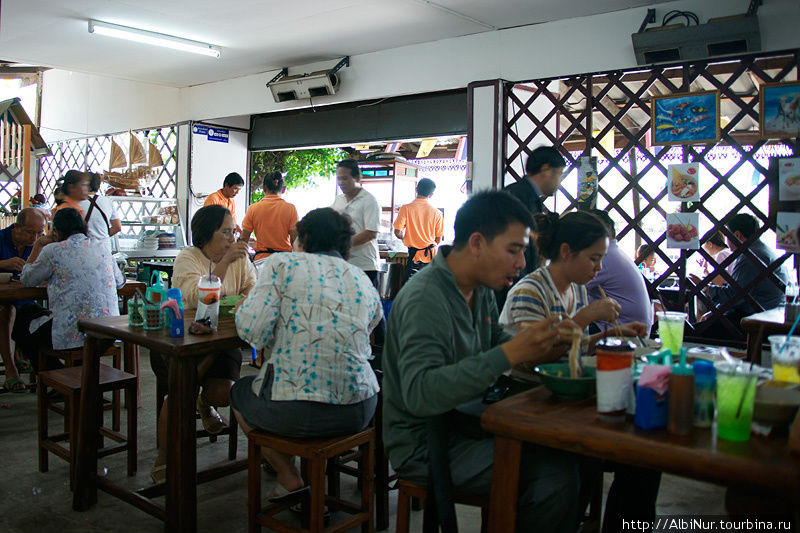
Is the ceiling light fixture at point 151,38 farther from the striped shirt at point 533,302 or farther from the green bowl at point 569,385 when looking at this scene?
the green bowl at point 569,385

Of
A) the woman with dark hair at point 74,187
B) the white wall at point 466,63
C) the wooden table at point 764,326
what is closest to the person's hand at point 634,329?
the wooden table at point 764,326

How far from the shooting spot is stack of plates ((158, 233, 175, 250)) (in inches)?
269

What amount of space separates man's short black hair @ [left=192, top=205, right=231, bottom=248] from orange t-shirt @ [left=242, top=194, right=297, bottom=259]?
2438mm

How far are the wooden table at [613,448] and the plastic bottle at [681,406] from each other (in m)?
0.02

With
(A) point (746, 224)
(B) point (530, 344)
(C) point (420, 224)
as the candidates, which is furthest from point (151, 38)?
(B) point (530, 344)

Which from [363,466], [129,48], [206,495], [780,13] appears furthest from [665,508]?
[129,48]

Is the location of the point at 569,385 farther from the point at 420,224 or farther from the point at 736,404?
the point at 420,224

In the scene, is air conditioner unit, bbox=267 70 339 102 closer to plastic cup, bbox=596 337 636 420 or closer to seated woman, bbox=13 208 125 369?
seated woman, bbox=13 208 125 369

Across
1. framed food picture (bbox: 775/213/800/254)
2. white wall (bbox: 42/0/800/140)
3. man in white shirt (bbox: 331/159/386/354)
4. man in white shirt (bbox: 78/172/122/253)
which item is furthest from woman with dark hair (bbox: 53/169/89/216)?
framed food picture (bbox: 775/213/800/254)

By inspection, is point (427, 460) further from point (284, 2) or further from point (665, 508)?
point (284, 2)

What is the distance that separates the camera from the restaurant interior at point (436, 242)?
1391mm

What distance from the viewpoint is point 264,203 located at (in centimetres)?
534

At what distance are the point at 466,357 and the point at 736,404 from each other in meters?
0.64

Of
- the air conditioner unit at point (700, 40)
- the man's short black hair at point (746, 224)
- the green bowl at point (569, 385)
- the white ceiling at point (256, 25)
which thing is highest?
the white ceiling at point (256, 25)
